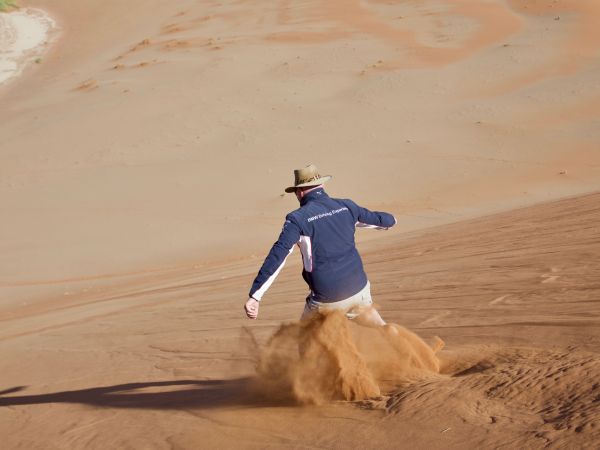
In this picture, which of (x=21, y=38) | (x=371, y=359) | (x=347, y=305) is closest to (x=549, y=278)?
(x=371, y=359)

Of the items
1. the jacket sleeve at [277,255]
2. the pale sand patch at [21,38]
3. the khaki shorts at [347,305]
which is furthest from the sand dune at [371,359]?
the pale sand patch at [21,38]

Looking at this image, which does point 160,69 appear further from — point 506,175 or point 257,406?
point 257,406

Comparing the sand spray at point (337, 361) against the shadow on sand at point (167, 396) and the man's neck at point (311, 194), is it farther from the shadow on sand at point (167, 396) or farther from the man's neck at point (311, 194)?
the man's neck at point (311, 194)

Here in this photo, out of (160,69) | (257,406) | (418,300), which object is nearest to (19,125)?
(160,69)

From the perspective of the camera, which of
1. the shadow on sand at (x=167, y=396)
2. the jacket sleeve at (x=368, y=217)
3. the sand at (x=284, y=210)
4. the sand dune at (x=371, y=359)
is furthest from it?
the shadow on sand at (x=167, y=396)

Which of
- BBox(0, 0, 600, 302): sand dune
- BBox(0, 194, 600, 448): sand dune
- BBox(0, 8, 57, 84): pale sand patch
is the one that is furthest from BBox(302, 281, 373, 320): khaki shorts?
BBox(0, 8, 57, 84): pale sand patch

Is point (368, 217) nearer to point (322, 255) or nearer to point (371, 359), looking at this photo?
point (322, 255)

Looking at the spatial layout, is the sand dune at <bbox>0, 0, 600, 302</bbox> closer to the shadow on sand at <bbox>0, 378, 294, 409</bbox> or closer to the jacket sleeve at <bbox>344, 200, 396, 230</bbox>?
the shadow on sand at <bbox>0, 378, 294, 409</bbox>

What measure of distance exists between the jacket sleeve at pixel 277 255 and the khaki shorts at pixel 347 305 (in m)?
0.36

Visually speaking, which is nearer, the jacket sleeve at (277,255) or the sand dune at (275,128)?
the jacket sleeve at (277,255)

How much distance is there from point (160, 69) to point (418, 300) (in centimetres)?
2154

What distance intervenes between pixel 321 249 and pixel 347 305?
0.40 meters

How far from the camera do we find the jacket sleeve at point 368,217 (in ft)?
18.4

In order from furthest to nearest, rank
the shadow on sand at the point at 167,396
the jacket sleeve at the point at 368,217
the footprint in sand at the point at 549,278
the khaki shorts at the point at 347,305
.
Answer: the footprint in sand at the point at 549,278
the shadow on sand at the point at 167,396
the jacket sleeve at the point at 368,217
the khaki shorts at the point at 347,305
